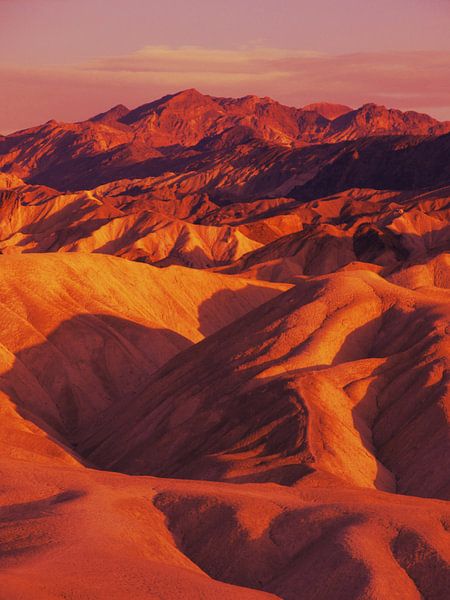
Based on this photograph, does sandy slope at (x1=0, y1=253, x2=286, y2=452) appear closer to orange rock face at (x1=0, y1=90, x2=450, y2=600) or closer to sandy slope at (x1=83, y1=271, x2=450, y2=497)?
orange rock face at (x1=0, y1=90, x2=450, y2=600)

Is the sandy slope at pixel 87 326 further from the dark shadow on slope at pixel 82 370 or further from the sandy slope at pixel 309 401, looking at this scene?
the sandy slope at pixel 309 401

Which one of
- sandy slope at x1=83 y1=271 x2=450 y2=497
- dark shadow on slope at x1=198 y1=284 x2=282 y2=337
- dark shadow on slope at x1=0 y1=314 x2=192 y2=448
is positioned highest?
sandy slope at x1=83 y1=271 x2=450 y2=497

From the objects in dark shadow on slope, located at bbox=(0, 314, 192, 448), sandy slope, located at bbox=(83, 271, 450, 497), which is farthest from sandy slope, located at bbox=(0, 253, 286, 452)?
sandy slope, located at bbox=(83, 271, 450, 497)

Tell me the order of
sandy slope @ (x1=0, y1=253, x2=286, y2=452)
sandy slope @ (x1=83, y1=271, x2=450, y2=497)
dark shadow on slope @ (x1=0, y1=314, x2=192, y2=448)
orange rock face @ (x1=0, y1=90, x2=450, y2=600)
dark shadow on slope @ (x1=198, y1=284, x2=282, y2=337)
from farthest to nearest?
dark shadow on slope @ (x1=198, y1=284, x2=282, y2=337)
sandy slope @ (x1=0, y1=253, x2=286, y2=452)
dark shadow on slope @ (x1=0, y1=314, x2=192, y2=448)
sandy slope @ (x1=83, y1=271, x2=450, y2=497)
orange rock face @ (x1=0, y1=90, x2=450, y2=600)

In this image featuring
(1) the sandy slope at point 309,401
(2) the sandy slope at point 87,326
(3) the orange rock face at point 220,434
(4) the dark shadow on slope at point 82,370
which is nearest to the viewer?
(3) the orange rock face at point 220,434

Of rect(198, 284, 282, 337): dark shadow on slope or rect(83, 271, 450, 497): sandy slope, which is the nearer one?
rect(83, 271, 450, 497): sandy slope

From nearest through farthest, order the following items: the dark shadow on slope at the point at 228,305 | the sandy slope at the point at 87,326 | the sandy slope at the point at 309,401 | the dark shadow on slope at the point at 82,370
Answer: the sandy slope at the point at 309,401
the dark shadow on slope at the point at 82,370
the sandy slope at the point at 87,326
the dark shadow on slope at the point at 228,305

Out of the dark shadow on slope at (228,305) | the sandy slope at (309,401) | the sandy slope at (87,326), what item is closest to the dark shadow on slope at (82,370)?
the sandy slope at (87,326)

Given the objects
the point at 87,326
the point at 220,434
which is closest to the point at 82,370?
the point at 87,326

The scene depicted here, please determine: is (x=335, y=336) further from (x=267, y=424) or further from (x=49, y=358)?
(x=49, y=358)

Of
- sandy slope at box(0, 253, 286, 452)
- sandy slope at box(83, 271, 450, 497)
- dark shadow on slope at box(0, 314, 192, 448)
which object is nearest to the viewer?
sandy slope at box(83, 271, 450, 497)

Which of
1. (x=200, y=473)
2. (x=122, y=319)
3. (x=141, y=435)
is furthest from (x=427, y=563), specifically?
(x=122, y=319)
